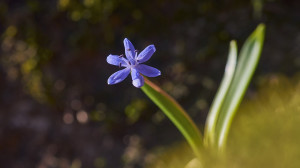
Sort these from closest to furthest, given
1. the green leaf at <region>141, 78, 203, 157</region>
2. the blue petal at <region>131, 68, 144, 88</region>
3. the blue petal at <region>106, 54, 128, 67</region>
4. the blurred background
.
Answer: the blue petal at <region>131, 68, 144, 88</region> → the blue petal at <region>106, 54, 128, 67</region> → the green leaf at <region>141, 78, 203, 157</region> → the blurred background

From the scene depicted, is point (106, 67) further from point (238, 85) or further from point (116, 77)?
point (116, 77)

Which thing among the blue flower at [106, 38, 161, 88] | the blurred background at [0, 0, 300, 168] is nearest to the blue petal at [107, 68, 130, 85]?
the blue flower at [106, 38, 161, 88]

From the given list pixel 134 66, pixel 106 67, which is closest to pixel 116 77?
pixel 134 66

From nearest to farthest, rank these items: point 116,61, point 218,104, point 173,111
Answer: point 116,61 → point 173,111 → point 218,104

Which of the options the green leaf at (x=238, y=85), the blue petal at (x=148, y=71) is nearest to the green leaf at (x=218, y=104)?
the green leaf at (x=238, y=85)

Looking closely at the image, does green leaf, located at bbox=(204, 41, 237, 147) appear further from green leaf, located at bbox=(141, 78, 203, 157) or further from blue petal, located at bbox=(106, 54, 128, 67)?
blue petal, located at bbox=(106, 54, 128, 67)

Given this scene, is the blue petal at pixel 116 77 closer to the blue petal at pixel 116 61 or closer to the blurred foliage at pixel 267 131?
the blue petal at pixel 116 61
